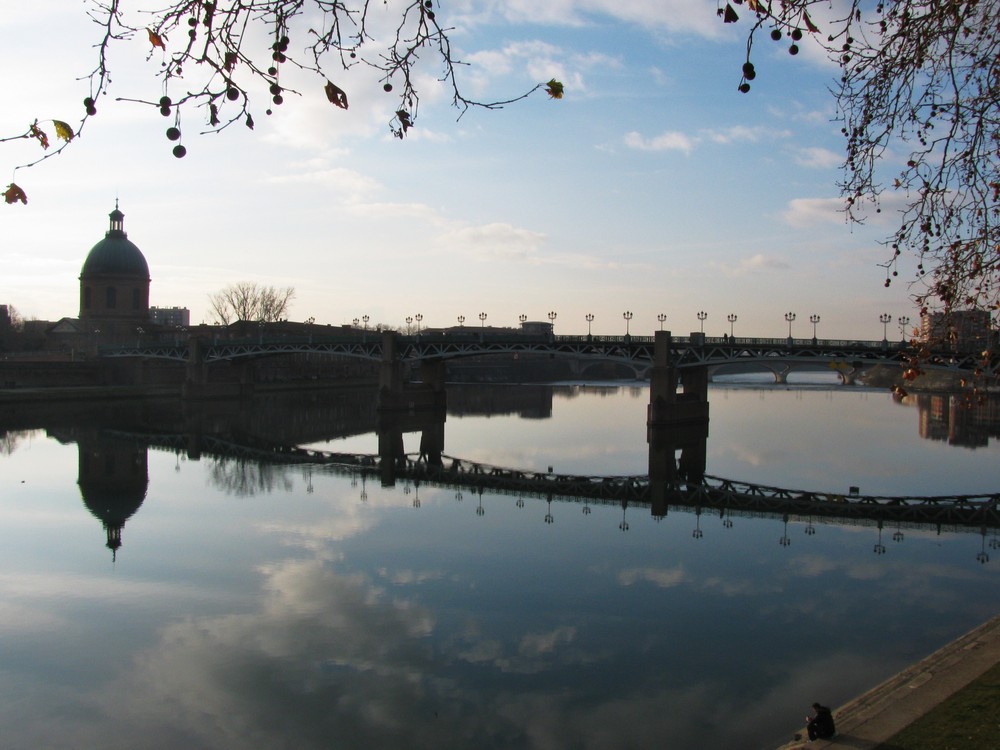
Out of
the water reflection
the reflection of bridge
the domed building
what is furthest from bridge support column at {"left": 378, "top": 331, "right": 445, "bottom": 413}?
the domed building

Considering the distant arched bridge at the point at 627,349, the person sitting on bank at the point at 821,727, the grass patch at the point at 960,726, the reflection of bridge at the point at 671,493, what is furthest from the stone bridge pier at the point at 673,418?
the person sitting on bank at the point at 821,727

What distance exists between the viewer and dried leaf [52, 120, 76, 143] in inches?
221

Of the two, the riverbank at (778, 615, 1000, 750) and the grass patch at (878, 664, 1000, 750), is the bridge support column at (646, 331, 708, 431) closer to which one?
the riverbank at (778, 615, 1000, 750)

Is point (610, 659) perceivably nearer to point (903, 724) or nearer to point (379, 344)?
point (903, 724)

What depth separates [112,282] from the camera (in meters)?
106

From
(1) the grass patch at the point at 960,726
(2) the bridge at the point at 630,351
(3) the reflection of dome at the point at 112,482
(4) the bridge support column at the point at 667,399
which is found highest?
(2) the bridge at the point at 630,351

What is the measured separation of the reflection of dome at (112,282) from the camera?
105375 millimetres

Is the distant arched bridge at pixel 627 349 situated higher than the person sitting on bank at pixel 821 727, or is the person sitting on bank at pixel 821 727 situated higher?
the distant arched bridge at pixel 627 349

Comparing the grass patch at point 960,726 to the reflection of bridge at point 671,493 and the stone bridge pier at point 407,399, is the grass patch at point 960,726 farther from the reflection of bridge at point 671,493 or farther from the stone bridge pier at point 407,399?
the stone bridge pier at point 407,399

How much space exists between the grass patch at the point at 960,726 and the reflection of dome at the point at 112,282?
357ft

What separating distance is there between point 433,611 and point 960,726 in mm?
10058

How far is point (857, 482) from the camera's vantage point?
36.8 m

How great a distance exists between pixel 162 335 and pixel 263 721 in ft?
355

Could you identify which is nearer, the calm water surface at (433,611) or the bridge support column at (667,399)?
the calm water surface at (433,611)
